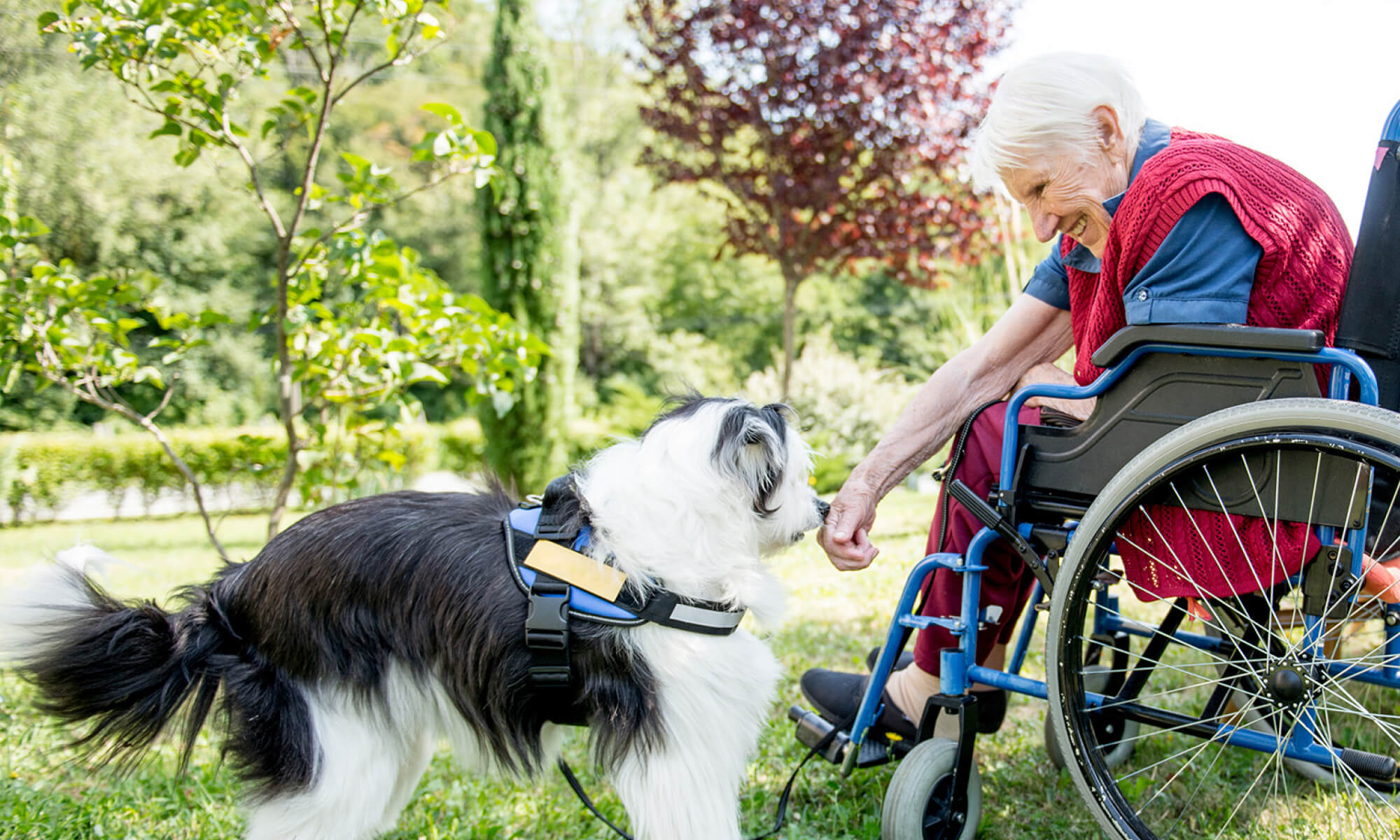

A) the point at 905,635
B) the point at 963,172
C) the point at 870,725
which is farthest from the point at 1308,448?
the point at 963,172

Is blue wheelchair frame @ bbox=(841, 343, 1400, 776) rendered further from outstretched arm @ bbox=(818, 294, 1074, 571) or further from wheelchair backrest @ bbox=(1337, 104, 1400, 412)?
outstretched arm @ bbox=(818, 294, 1074, 571)

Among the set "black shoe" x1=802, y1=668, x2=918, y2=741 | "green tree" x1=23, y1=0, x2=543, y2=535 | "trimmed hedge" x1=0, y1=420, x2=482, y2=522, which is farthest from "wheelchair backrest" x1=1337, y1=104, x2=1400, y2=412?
"trimmed hedge" x1=0, y1=420, x2=482, y2=522

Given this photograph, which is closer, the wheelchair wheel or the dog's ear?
the wheelchair wheel

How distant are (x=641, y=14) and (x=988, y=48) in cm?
336

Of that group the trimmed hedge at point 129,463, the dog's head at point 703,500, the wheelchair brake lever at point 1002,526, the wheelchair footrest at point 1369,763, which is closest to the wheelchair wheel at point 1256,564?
the wheelchair footrest at point 1369,763

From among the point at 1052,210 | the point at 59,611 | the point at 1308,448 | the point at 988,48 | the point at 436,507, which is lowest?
the point at 59,611

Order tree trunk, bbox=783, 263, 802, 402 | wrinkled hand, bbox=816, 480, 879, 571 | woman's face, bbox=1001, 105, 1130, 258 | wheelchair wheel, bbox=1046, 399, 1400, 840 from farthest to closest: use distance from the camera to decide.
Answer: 1. tree trunk, bbox=783, 263, 802, 402
2. wrinkled hand, bbox=816, 480, 879, 571
3. woman's face, bbox=1001, 105, 1130, 258
4. wheelchair wheel, bbox=1046, 399, 1400, 840

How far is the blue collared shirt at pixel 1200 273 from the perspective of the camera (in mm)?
1634

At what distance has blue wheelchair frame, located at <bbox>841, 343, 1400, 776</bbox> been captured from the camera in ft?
5.04

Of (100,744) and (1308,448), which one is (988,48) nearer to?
(1308,448)

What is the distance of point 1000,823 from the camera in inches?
89.8

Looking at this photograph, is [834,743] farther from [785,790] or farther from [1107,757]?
[1107,757]

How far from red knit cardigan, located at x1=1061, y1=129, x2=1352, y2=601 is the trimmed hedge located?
11382 millimetres

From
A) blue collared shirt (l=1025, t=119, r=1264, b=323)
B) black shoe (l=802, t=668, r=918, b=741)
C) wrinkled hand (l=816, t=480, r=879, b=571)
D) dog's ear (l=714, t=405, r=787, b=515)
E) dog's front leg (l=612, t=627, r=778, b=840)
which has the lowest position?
black shoe (l=802, t=668, r=918, b=741)
